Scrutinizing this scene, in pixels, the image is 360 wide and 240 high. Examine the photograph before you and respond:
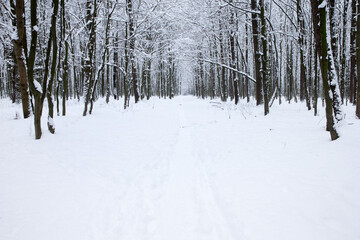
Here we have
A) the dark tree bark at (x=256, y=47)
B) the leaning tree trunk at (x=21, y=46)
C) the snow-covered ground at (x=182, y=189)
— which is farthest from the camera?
the dark tree bark at (x=256, y=47)

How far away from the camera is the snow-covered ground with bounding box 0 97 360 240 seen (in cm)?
226

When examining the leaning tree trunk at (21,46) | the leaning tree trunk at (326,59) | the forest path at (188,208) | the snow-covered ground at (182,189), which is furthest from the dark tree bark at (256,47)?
the leaning tree trunk at (21,46)

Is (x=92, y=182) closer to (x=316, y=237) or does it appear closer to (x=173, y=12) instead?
(x=316, y=237)

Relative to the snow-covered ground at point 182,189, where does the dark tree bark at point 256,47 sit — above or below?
above

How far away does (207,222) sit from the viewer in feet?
8.04

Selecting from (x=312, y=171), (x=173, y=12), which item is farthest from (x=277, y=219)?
(x=173, y=12)

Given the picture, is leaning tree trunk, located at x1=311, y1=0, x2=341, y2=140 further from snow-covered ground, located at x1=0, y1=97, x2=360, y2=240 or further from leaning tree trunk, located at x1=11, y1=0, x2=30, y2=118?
leaning tree trunk, located at x1=11, y1=0, x2=30, y2=118

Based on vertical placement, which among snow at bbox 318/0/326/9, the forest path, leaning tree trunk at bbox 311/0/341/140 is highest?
snow at bbox 318/0/326/9

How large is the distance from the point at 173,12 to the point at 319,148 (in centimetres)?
1516

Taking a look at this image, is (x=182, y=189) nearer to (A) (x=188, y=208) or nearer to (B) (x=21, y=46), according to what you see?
(A) (x=188, y=208)

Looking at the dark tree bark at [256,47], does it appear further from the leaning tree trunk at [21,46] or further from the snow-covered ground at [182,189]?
the leaning tree trunk at [21,46]

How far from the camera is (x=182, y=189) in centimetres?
322

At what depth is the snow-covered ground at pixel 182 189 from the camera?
2.26 meters

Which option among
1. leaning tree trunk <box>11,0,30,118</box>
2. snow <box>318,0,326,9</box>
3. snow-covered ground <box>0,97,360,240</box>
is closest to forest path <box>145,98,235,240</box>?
snow-covered ground <box>0,97,360,240</box>
